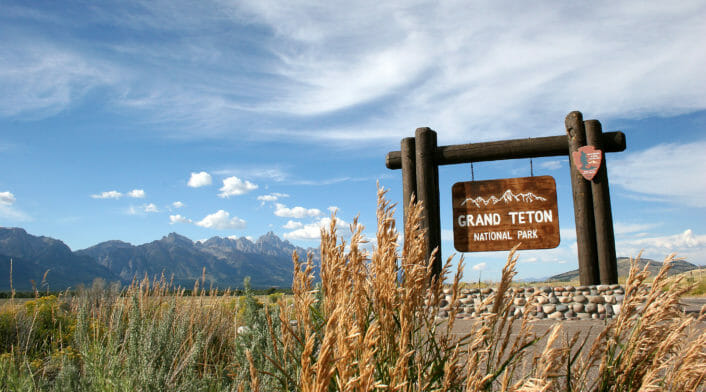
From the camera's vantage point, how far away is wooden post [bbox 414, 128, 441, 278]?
10.2 meters

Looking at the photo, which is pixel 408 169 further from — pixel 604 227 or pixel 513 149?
pixel 604 227

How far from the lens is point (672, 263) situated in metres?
2.22

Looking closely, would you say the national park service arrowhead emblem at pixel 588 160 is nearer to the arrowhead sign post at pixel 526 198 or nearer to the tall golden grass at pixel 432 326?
the arrowhead sign post at pixel 526 198

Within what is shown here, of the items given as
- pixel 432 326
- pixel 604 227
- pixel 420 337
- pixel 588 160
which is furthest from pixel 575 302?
pixel 420 337

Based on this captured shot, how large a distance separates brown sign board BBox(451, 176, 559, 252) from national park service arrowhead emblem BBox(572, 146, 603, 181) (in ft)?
2.29

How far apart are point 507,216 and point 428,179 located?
2.06 meters

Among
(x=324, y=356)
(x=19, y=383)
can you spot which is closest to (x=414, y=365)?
(x=324, y=356)

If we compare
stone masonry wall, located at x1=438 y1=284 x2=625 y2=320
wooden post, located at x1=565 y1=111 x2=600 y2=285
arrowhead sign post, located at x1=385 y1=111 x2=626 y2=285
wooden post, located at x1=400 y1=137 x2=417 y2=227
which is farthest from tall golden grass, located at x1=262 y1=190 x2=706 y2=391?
wooden post, located at x1=565 y1=111 x2=600 y2=285

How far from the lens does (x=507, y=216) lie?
10.5 m

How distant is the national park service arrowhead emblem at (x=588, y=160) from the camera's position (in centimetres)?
1012

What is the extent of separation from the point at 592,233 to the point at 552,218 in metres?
0.89

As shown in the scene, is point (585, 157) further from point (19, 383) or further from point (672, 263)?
point (19, 383)

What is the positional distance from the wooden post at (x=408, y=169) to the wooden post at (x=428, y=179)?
0.14 meters

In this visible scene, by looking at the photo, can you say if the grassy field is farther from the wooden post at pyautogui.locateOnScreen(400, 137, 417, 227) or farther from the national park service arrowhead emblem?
the national park service arrowhead emblem
